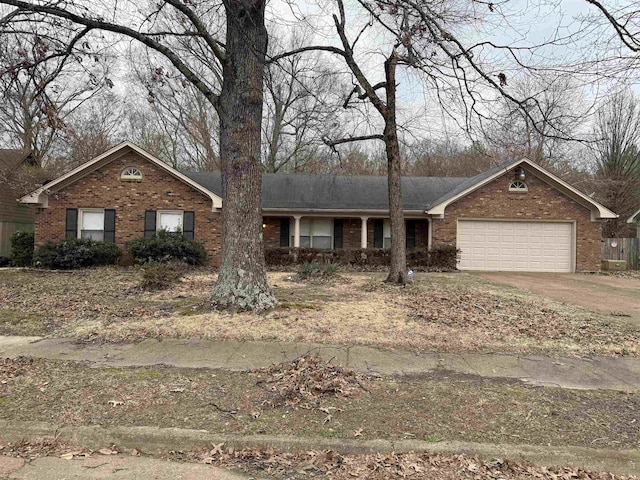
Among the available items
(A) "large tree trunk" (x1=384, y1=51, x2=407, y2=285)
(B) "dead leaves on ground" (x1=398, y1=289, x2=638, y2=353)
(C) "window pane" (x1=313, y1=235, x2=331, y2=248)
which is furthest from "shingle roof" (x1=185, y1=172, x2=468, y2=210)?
(B) "dead leaves on ground" (x1=398, y1=289, x2=638, y2=353)

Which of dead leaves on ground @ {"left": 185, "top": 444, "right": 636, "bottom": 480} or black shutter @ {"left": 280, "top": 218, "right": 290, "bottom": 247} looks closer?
dead leaves on ground @ {"left": 185, "top": 444, "right": 636, "bottom": 480}

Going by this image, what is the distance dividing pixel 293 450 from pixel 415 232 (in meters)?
16.7

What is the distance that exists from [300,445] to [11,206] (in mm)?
23850

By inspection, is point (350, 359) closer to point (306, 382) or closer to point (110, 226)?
point (306, 382)

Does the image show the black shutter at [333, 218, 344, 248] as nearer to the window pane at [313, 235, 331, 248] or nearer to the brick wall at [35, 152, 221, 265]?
the window pane at [313, 235, 331, 248]

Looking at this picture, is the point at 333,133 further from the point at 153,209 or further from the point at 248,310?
the point at 153,209

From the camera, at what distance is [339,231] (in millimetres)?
19250

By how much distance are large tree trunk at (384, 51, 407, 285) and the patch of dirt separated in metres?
6.69

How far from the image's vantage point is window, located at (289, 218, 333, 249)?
1912cm

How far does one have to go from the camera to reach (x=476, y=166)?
3066 centimetres

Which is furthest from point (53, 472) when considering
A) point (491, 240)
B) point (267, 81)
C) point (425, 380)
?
point (491, 240)

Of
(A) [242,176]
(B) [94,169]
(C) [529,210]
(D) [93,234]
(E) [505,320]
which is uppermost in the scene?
(B) [94,169]

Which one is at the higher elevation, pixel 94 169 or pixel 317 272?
pixel 94 169

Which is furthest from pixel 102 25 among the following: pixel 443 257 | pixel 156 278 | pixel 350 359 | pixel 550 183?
pixel 550 183
